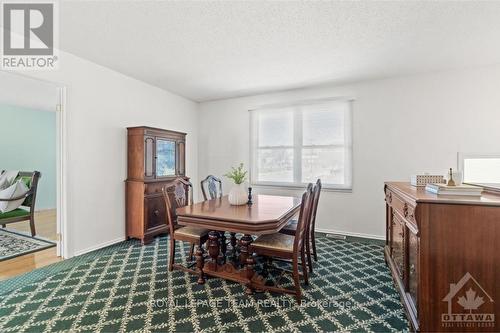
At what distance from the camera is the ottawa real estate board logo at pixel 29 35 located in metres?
2.13

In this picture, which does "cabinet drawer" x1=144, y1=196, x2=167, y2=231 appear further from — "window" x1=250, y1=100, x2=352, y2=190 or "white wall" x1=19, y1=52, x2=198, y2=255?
"window" x1=250, y1=100, x2=352, y2=190

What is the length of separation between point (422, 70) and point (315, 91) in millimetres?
1519

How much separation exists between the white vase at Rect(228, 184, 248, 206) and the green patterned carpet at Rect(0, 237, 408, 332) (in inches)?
32.9

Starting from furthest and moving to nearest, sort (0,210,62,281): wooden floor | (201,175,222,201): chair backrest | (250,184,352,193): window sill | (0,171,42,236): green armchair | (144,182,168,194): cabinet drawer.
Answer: (250,184,352,193): window sill → (0,171,42,236): green armchair → (144,182,168,194): cabinet drawer → (201,175,222,201): chair backrest → (0,210,62,281): wooden floor

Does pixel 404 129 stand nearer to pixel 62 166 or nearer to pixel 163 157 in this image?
pixel 163 157

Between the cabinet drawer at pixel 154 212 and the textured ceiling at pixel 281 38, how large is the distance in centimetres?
192

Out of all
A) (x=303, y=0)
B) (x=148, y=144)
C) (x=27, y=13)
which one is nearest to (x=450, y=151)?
(x=303, y=0)

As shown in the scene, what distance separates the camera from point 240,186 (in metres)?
2.78

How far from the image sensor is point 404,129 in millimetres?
3619

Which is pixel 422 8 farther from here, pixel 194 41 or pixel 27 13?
pixel 27 13

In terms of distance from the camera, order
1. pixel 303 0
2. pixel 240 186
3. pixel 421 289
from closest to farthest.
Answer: pixel 421 289, pixel 303 0, pixel 240 186

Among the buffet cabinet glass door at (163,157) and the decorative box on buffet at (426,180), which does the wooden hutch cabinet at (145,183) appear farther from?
the decorative box on buffet at (426,180)

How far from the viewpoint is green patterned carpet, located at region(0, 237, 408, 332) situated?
1754mm

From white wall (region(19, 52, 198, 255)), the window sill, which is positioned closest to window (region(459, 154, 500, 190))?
the window sill
